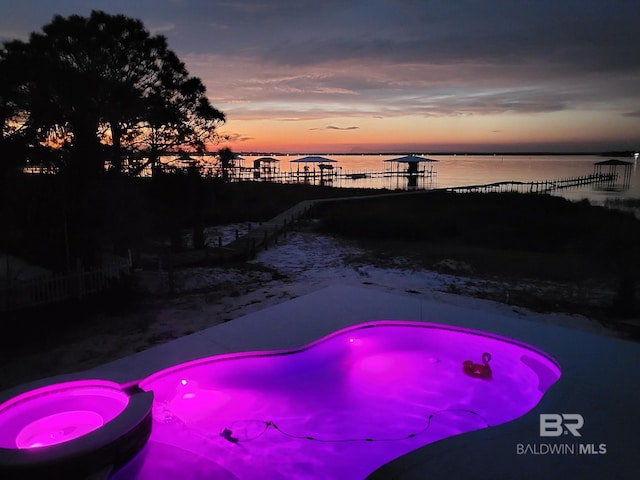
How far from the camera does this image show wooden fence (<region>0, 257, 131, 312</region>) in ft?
23.2

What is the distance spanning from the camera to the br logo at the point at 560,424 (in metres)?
3.95

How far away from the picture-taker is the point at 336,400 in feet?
19.3

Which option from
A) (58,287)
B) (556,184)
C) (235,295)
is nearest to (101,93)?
(58,287)

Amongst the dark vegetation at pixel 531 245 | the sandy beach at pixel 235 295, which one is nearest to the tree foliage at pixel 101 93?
the sandy beach at pixel 235 295

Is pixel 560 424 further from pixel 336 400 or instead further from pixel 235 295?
pixel 235 295

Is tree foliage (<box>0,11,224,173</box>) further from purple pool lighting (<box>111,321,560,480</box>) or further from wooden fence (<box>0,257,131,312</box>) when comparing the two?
purple pool lighting (<box>111,321,560,480</box>)

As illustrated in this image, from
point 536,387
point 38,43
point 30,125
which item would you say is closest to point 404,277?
point 536,387

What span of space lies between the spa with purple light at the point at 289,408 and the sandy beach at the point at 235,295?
4.71ft

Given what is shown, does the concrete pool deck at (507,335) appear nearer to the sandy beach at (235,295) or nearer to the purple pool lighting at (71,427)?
the purple pool lighting at (71,427)

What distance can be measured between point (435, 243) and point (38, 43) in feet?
44.5

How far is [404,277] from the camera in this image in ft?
36.3

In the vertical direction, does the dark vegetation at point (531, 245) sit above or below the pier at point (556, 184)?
below

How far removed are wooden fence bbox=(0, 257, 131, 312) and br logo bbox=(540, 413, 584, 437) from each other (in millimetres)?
7576

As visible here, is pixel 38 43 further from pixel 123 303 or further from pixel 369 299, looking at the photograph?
pixel 369 299
